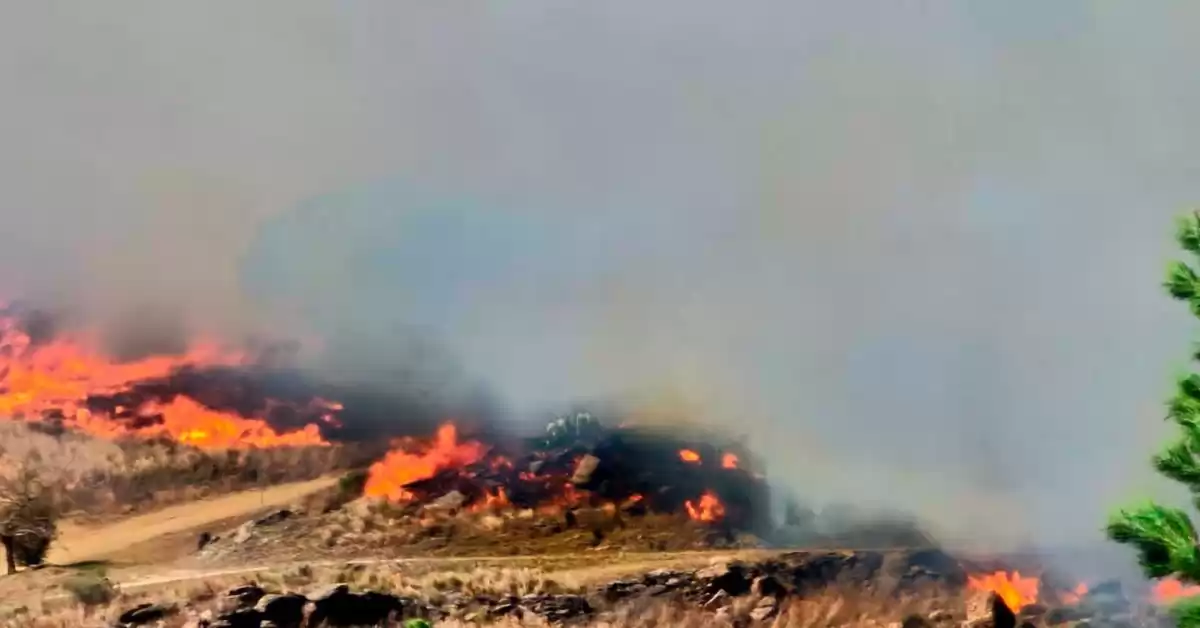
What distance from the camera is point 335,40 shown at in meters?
6.93

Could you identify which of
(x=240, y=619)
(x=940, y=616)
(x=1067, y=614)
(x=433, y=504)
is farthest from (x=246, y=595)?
(x=1067, y=614)

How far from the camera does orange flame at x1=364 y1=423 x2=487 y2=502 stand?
643 centimetres

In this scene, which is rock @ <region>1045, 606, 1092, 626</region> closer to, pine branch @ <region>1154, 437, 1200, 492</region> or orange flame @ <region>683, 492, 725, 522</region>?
pine branch @ <region>1154, 437, 1200, 492</region>

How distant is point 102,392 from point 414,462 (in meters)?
1.90

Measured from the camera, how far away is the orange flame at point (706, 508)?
664 centimetres

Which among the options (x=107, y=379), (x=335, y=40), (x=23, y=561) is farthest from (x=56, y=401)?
(x=335, y=40)

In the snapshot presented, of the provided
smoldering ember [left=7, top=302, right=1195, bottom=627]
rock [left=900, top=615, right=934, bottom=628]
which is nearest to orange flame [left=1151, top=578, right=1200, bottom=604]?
smoldering ember [left=7, top=302, right=1195, bottom=627]

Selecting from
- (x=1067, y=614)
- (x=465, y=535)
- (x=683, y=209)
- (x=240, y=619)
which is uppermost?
(x=683, y=209)

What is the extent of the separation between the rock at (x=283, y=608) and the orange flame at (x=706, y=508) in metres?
2.39

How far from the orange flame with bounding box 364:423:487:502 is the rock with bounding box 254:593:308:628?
0.73 meters

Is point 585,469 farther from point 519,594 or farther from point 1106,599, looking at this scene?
point 1106,599

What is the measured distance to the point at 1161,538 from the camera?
15.7 feet

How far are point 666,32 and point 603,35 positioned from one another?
43cm

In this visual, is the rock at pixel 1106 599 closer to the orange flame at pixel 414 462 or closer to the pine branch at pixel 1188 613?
the pine branch at pixel 1188 613
